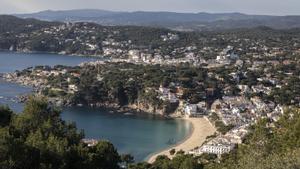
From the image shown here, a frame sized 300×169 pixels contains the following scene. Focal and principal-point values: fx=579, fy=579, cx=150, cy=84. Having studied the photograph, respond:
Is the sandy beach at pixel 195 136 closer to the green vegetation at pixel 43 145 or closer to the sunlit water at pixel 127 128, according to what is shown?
the sunlit water at pixel 127 128

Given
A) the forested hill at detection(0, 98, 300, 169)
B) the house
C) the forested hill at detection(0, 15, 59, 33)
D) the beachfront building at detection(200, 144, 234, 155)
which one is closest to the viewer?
the forested hill at detection(0, 98, 300, 169)

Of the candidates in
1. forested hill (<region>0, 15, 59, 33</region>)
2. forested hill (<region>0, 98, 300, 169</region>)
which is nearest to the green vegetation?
forested hill (<region>0, 98, 300, 169</region>)

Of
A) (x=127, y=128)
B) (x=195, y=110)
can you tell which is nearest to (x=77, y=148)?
(x=127, y=128)

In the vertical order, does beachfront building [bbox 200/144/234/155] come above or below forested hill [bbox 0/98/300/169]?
below

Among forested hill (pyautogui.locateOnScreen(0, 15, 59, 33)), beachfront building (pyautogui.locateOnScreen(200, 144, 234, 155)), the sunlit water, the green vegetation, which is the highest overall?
the green vegetation

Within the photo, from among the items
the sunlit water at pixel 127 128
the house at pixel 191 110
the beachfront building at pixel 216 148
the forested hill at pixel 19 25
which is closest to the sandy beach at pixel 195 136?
the sunlit water at pixel 127 128

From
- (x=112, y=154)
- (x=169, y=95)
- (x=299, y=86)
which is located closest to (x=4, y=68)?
(x=169, y=95)

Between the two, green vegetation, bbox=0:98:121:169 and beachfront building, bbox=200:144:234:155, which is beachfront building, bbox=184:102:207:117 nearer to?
beachfront building, bbox=200:144:234:155

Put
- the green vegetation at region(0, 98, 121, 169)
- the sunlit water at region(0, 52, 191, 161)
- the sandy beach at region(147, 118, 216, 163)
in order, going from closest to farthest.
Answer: the green vegetation at region(0, 98, 121, 169), the sandy beach at region(147, 118, 216, 163), the sunlit water at region(0, 52, 191, 161)
